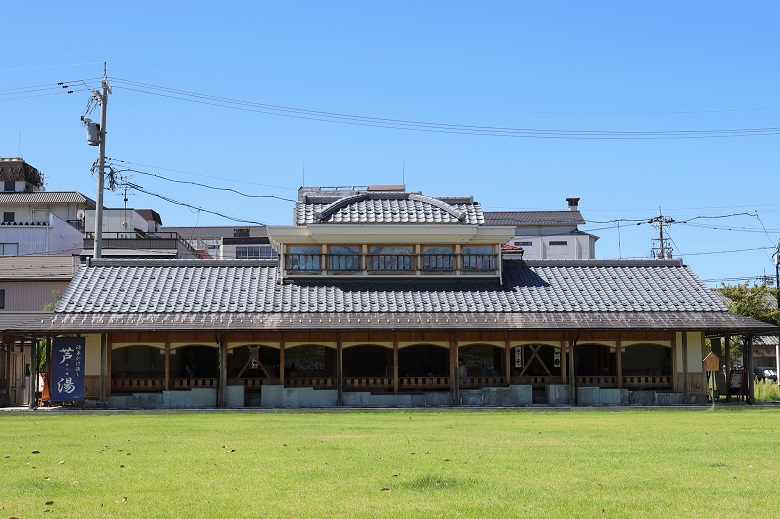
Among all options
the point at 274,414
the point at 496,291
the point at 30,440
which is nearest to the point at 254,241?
the point at 496,291

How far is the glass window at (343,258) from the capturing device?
3734cm

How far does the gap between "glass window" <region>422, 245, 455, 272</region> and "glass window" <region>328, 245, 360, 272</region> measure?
8.62 feet

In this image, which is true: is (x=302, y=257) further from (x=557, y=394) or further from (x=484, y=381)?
(x=557, y=394)

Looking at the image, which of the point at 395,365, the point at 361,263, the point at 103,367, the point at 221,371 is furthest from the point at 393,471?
the point at 361,263

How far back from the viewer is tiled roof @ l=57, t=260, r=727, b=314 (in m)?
34.7

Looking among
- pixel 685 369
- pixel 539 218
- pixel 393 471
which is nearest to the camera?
pixel 393 471

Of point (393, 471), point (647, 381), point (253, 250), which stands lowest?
point (393, 471)

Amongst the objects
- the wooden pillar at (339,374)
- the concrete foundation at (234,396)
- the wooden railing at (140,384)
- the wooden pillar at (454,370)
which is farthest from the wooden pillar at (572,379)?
the wooden railing at (140,384)

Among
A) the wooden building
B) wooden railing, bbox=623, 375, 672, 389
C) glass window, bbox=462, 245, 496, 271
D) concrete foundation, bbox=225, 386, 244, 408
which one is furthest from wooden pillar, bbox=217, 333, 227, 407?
wooden railing, bbox=623, 375, 672, 389

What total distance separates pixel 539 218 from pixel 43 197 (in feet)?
142

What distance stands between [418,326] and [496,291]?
4.95 meters

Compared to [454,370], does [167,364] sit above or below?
above

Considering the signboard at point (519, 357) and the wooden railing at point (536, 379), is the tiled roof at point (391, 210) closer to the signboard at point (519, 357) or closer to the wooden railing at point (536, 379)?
the signboard at point (519, 357)

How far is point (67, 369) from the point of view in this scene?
3275cm
